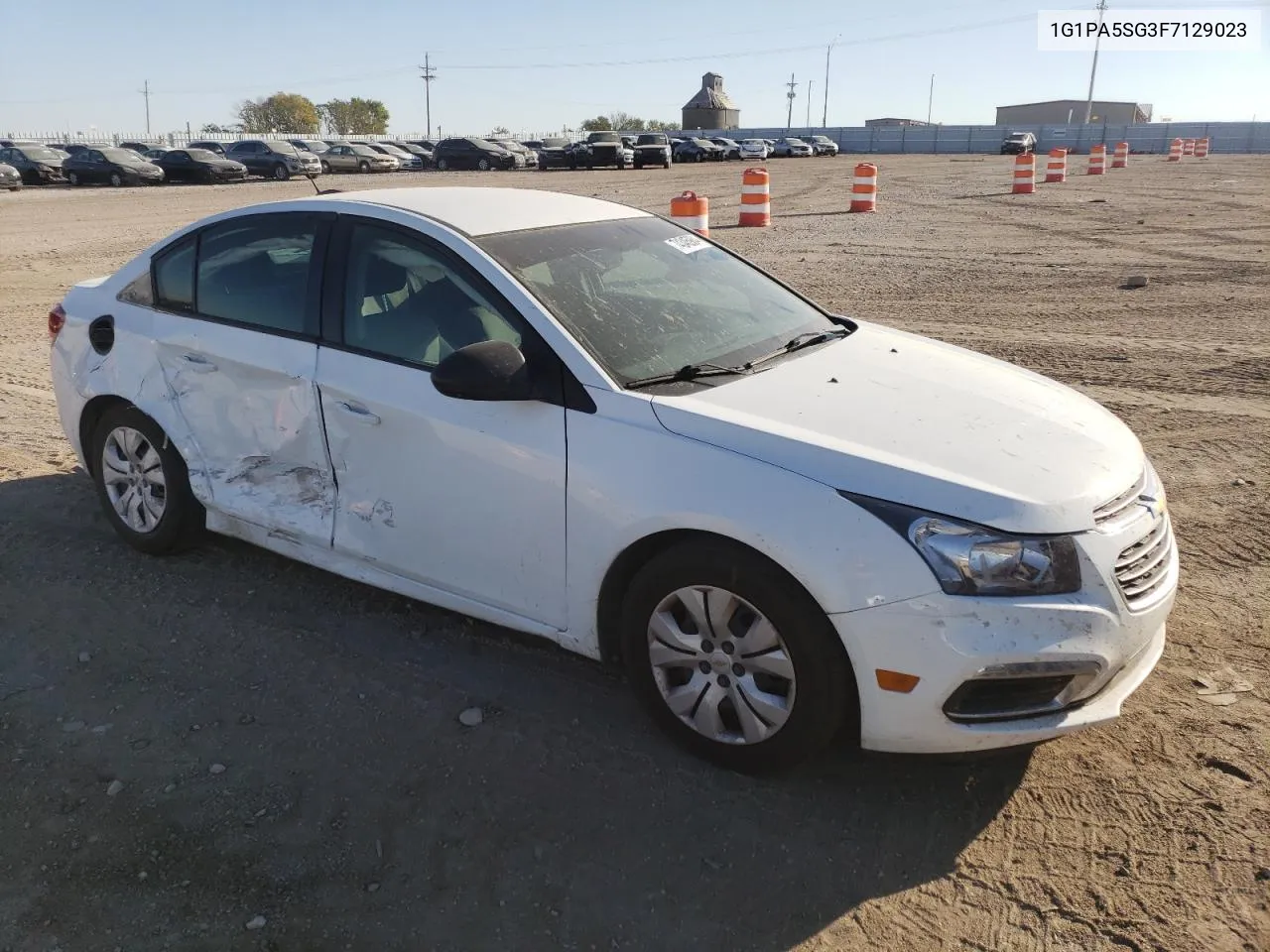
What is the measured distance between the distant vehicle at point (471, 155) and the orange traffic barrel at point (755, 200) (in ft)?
103

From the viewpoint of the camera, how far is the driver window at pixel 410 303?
12.2 ft

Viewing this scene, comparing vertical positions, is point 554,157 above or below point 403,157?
above

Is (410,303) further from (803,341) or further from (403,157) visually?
(403,157)

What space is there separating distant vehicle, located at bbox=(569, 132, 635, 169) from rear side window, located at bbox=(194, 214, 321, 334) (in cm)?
4205

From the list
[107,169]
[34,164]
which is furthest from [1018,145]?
[34,164]

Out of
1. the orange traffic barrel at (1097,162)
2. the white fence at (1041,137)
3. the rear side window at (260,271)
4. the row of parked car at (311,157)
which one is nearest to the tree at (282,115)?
the white fence at (1041,137)

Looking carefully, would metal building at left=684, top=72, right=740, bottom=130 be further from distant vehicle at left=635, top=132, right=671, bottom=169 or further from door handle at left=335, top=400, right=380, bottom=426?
door handle at left=335, top=400, right=380, bottom=426

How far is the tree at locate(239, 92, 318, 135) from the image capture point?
→ 391 ft

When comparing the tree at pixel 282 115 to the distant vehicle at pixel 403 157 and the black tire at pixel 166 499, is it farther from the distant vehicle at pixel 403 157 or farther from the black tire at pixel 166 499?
the black tire at pixel 166 499

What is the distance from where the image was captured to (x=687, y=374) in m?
3.53

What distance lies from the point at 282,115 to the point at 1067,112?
94.5 metres

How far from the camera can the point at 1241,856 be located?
2.85 metres

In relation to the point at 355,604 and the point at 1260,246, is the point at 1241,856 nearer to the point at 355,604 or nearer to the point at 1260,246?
the point at 355,604

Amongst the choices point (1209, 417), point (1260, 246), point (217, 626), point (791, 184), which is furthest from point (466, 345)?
point (791, 184)
